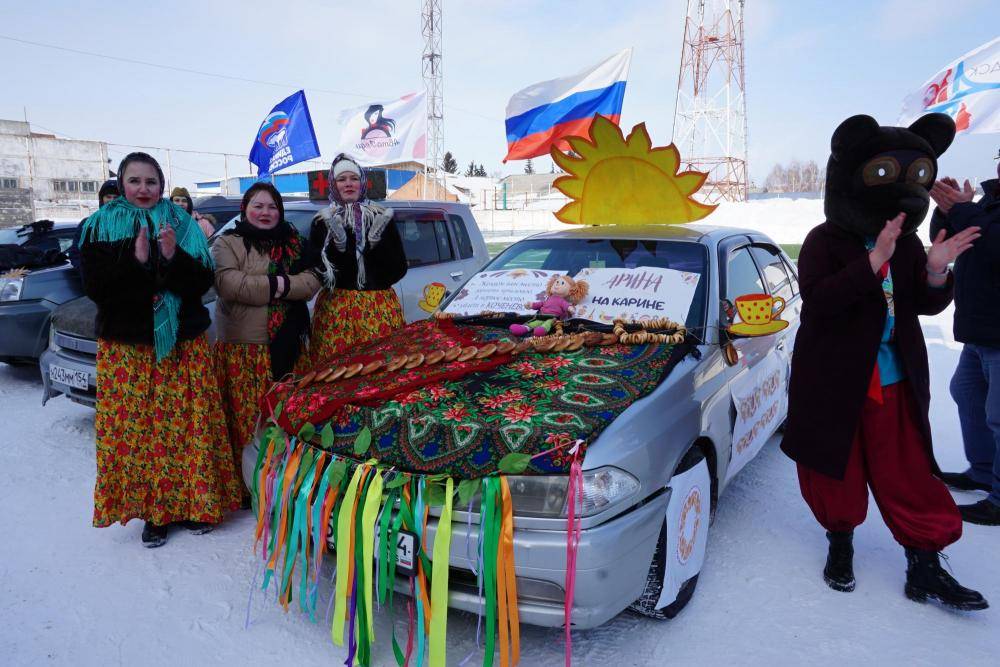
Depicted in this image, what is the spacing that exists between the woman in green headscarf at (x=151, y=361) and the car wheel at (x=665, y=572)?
217cm

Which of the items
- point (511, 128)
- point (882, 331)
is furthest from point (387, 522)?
point (511, 128)

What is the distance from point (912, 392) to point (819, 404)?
365 millimetres

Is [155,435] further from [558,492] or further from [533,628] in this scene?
[558,492]

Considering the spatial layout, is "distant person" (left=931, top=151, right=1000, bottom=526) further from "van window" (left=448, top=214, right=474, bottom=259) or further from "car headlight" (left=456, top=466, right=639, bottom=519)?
"van window" (left=448, top=214, right=474, bottom=259)

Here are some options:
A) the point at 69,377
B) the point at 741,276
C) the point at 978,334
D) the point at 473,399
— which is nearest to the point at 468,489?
the point at 473,399

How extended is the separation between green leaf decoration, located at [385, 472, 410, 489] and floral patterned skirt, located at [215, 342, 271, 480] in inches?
66.7

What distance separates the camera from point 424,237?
5.49m

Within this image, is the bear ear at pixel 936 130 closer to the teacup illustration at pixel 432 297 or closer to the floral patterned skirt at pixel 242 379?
the teacup illustration at pixel 432 297

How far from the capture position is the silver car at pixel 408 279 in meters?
4.36

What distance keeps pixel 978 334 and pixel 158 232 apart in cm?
407

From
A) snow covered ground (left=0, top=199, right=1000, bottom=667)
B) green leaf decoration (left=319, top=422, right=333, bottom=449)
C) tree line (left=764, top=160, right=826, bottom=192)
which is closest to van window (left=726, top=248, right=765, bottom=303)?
snow covered ground (left=0, top=199, right=1000, bottom=667)

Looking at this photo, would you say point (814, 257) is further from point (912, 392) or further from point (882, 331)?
point (912, 392)

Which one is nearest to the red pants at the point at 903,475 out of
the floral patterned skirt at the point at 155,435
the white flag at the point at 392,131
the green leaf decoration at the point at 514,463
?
the green leaf decoration at the point at 514,463

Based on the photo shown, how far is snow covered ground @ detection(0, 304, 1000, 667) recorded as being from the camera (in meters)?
2.31
